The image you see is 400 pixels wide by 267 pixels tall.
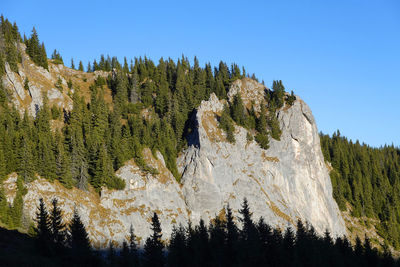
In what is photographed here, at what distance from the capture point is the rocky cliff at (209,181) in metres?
79.5

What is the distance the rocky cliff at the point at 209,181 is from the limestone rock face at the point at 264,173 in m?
0.27

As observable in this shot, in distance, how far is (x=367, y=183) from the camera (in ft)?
473

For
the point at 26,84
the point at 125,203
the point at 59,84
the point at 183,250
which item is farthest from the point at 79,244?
the point at 59,84

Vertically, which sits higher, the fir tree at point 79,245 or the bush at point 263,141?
the bush at point 263,141

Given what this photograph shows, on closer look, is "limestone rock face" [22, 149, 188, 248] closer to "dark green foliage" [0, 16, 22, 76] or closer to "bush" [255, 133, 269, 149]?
"bush" [255, 133, 269, 149]

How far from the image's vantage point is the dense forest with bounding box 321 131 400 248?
131625mm

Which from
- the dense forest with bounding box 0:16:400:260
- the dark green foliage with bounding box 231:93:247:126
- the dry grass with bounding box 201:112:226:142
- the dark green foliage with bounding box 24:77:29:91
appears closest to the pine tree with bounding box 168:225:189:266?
the dense forest with bounding box 0:16:400:260

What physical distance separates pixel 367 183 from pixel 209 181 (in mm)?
75058

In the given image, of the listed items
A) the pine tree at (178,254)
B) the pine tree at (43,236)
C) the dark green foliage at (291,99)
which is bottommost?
the pine tree at (178,254)

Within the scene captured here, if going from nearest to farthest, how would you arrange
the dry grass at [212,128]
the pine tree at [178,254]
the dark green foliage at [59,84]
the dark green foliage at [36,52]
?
the pine tree at [178,254] < the dry grass at [212,128] < the dark green foliage at [59,84] < the dark green foliage at [36,52]

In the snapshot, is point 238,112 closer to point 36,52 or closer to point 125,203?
point 125,203

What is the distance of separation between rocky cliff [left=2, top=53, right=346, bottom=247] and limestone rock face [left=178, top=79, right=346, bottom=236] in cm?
27

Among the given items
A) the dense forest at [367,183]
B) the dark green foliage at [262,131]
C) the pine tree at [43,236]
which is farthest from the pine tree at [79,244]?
the dense forest at [367,183]

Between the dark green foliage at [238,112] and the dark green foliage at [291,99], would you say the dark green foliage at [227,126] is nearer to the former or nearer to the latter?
the dark green foliage at [238,112]
